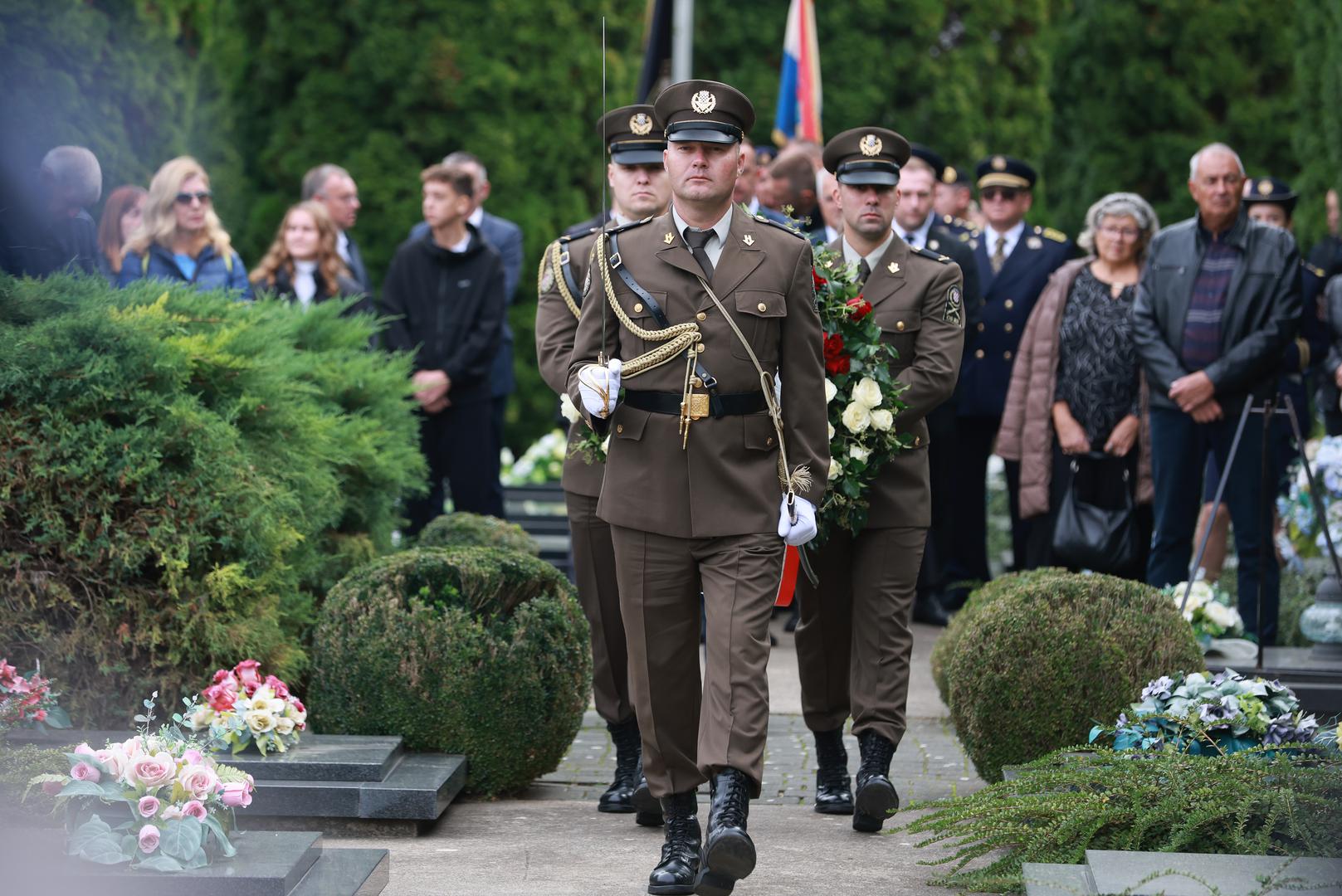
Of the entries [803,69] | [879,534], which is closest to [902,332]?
[879,534]

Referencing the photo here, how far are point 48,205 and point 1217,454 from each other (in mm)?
5435

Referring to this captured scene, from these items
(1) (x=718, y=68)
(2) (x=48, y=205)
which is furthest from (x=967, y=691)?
(1) (x=718, y=68)

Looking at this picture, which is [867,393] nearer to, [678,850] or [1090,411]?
[678,850]

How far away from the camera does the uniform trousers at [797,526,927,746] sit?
677 cm

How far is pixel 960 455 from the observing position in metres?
11.4

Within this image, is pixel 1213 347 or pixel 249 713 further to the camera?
pixel 1213 347

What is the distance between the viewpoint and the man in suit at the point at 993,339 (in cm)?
1115

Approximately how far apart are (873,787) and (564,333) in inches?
71.9

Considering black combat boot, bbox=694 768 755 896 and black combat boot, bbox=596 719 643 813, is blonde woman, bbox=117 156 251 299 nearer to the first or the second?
black combat boot, bbox=596 719 643 813

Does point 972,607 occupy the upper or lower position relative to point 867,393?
lower

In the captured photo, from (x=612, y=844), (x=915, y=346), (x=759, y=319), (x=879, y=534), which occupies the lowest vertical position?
(x=612, y=844)

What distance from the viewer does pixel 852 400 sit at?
671 centimetres

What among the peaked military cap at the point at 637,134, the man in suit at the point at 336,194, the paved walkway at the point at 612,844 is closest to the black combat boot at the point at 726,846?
the paved walkway at the point at 612,844

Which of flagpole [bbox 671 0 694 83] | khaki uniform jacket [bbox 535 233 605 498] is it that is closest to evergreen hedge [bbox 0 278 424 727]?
khaki uniform jacket [bbox 535 233 605 498]
